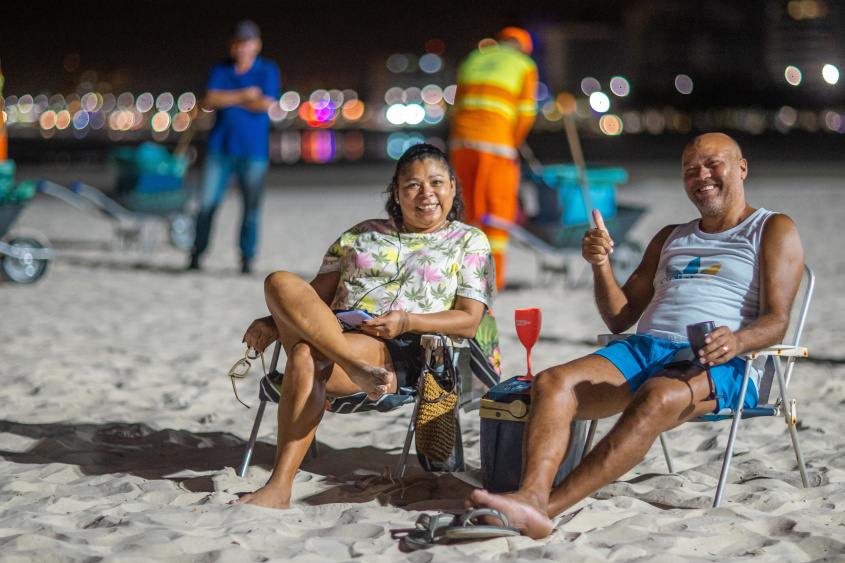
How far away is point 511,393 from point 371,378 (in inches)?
17.4

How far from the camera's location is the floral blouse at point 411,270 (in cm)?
321

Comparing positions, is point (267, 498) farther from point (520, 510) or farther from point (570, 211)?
point (570, 211)

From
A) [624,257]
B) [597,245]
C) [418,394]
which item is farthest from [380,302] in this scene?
[624,257]

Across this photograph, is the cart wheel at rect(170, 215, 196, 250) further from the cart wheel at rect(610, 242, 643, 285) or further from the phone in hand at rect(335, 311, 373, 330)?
the phone in hand at rect(335, 311, 373, 330)

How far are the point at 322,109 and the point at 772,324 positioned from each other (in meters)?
119

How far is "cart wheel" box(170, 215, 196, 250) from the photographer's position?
415 inches

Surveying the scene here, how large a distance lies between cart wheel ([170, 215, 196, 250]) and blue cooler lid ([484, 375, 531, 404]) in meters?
8.19

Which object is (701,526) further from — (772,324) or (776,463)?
(776,463)

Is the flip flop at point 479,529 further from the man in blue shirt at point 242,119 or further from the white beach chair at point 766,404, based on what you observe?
the man in blue shirt at point 242,119

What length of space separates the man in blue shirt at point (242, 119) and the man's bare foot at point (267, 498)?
565 centimetres

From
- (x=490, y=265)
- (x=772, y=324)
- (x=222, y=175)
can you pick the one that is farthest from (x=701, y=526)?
(x=222, y=175)

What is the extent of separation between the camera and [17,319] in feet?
21.1

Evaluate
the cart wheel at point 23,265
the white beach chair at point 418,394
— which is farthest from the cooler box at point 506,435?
the cart wheel at point 23,265

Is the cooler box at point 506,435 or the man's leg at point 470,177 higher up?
the man's leg at point 470,177
